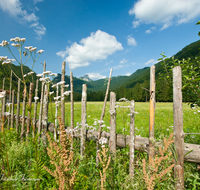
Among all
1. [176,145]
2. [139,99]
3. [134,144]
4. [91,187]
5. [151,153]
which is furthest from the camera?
[139,99]

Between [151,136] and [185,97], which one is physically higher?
[185,97]

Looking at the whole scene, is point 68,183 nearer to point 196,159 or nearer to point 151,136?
point 151,136

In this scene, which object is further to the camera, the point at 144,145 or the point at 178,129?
the point at 144,145

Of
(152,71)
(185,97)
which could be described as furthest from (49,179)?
(185,97)

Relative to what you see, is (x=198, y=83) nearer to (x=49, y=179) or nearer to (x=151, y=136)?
(x=151, y=136)

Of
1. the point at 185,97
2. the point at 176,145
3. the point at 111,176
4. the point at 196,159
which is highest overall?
the point at 185,97

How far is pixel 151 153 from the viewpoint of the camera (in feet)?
8.26

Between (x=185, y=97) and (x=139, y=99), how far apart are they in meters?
75.7

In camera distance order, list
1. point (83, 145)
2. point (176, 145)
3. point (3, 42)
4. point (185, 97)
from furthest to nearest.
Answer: point (83, 145) < point (185, 97) < point (3, 42) < point (176, 145)

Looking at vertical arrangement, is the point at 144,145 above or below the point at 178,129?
below

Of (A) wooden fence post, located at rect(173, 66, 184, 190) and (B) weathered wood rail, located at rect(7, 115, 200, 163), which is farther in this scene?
(B) weathered wood rail, located at rect(7, 115, 200, 163)

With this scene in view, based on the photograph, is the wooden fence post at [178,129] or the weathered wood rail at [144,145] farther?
the weathered wood rail at [144,145]

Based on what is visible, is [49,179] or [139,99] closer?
[49,179]

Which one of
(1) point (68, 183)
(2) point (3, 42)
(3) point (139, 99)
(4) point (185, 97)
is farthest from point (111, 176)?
(3) point (139, 99)
